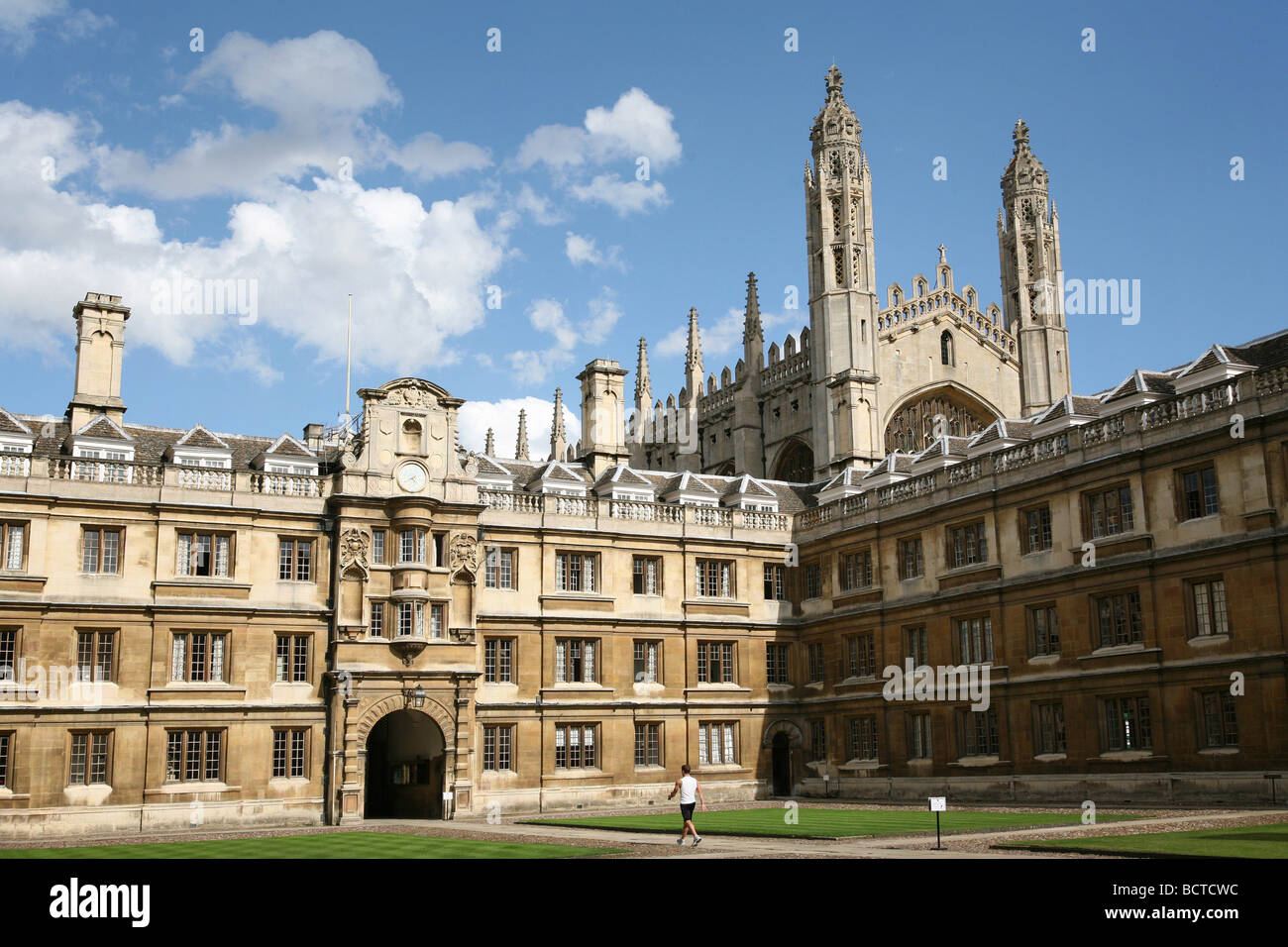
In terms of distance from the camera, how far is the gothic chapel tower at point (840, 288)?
62.7 meters

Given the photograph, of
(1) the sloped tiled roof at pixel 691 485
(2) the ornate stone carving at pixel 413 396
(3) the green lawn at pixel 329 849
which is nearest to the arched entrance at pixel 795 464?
(1) the sloped tiled roof at pixel 691 485

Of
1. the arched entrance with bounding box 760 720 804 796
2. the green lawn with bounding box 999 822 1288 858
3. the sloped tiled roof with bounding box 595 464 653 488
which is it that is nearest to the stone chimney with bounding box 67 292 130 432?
the sloped tiled roof with bounding box 595 464 653 488

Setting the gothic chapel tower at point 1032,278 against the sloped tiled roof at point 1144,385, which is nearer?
the sloped tiled roof at point 1144,385

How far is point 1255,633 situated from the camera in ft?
109

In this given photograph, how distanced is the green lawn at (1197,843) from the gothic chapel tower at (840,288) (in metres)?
37.5

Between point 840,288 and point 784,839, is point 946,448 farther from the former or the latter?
point 784,839

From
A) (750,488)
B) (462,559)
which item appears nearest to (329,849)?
(462,559)

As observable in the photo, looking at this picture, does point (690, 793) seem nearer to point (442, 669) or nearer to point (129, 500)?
point (442, 669)

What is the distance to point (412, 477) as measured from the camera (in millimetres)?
45656

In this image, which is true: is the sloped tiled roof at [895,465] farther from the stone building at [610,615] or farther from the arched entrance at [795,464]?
the arched entrance at [795,464]

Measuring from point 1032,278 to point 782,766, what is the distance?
1397 inches

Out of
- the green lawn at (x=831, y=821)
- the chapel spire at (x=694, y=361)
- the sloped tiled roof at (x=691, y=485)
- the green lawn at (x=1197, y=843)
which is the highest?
the chapel spire at (x=694, y=361)

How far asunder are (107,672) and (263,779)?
5.93 m
